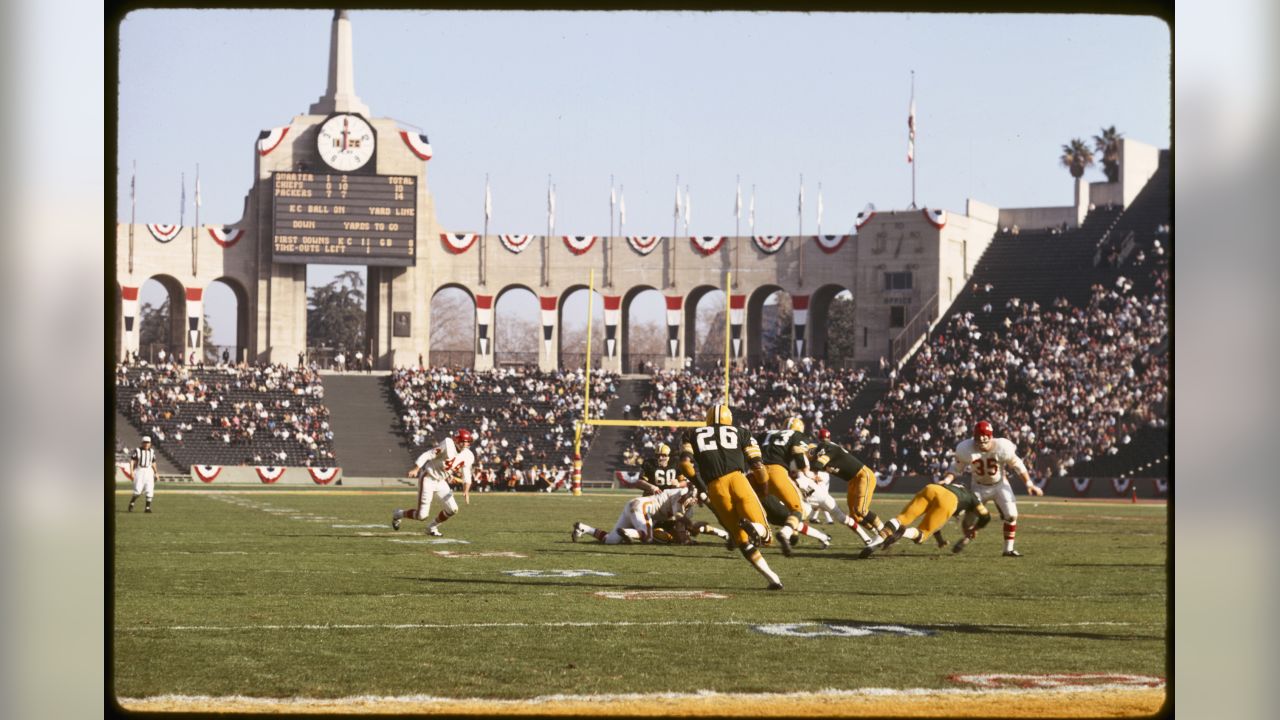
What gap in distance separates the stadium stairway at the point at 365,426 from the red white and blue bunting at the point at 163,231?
9.87m

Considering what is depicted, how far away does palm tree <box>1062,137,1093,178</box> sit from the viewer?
79375 millimetres

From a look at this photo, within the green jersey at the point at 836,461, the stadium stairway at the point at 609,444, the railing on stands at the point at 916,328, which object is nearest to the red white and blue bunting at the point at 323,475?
the stadium stairway at the point at 609,444

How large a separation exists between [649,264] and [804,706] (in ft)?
207

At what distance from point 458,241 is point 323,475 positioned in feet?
68.2

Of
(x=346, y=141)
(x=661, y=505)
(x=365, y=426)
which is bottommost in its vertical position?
(x=365, y=426)

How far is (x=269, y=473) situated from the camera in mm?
53094

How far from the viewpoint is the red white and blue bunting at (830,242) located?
226 feet

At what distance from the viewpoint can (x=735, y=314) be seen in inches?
2854

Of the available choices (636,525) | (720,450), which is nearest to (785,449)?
(720,450)

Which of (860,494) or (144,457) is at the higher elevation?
(860,494)

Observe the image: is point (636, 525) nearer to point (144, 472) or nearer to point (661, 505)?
point (661, 505)
